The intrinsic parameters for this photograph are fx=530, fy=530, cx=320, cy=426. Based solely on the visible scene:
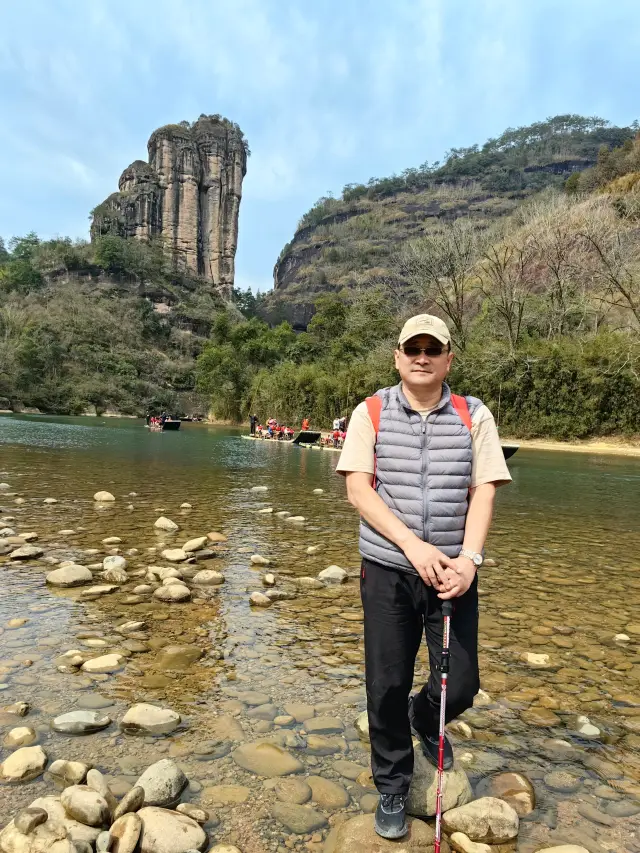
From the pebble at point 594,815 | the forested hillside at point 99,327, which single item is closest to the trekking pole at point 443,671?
the pebble at point 594,815

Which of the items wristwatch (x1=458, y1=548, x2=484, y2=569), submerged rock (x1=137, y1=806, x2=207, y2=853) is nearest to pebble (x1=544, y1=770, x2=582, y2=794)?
wristwatch (x1=458, y1=548, x2=484, y2=569)

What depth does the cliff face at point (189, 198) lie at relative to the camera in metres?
114

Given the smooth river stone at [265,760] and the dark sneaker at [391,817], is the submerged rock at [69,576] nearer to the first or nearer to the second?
the smooth river stone at [265,760]

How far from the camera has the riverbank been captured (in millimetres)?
30161

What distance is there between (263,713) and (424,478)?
176cm

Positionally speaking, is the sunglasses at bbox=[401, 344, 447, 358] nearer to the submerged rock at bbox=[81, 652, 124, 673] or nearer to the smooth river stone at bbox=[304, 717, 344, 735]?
the smooth river stone at bbox=[304, 717, 344, 735]

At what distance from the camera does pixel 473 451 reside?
7.38 ft

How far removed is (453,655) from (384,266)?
11063 cm

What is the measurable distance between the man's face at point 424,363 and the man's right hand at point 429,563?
0.65 m

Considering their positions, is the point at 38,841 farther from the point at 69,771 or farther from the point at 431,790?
the point at 431,790

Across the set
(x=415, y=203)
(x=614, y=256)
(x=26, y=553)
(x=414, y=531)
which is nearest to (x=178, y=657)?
(x=414, y=531)

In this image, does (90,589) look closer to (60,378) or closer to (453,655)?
(453,655)

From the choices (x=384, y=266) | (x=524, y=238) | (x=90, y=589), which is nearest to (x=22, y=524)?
(x=90, y=589)

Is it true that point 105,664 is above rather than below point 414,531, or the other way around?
below
